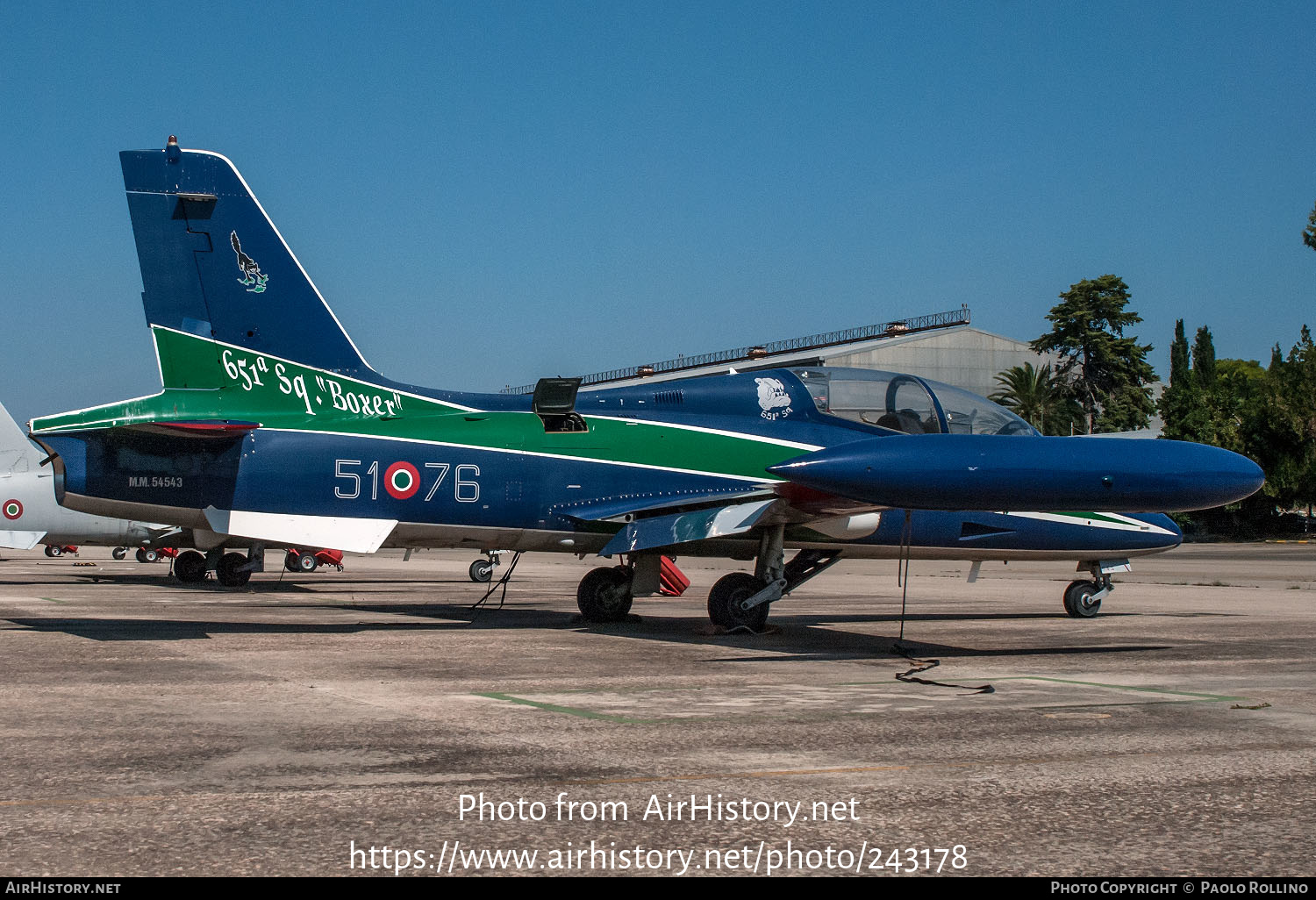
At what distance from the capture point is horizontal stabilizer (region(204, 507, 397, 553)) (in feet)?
44.0

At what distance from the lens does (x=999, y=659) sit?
40.1ft

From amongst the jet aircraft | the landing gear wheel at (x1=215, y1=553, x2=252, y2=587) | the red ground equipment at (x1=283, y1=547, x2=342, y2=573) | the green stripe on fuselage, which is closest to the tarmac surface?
the jet aircraft

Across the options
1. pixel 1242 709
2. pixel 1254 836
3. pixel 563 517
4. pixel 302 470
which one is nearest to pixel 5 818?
pixel 1254 836

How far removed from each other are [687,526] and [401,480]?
3459 mm

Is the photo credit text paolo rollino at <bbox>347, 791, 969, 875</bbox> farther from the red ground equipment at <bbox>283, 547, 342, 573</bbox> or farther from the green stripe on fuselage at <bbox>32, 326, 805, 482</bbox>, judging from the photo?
the red ground equipment at <bbox>283, 547, 342, 573</bbox>

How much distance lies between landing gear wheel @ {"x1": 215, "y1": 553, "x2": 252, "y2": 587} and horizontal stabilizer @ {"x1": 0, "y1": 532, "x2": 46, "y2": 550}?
5904 millimetres

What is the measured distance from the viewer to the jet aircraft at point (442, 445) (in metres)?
13.5

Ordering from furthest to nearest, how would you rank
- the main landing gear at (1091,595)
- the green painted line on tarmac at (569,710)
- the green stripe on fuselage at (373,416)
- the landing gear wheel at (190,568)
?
the landing gear wheel at (190,568) → the main landing gear at (1091,595) → the green stripe on fuselage at (373,416) → the green painted line on tarmac at (569,710)

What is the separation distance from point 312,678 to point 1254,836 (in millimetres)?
7426

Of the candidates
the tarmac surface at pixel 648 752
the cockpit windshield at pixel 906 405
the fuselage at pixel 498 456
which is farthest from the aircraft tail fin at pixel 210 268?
the cockpit windshield at pixel 906 405

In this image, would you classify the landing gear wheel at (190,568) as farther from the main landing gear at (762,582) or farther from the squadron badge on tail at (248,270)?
the main landing gear at (762,582)

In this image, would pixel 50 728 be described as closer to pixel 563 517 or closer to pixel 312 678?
pixel 312 678

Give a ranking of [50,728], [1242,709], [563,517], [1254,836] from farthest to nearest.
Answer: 1. [563,517]
2. [1242,709]
3. [50,728]
4. [1254,836]

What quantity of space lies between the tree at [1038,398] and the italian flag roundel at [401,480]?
64.9 m
